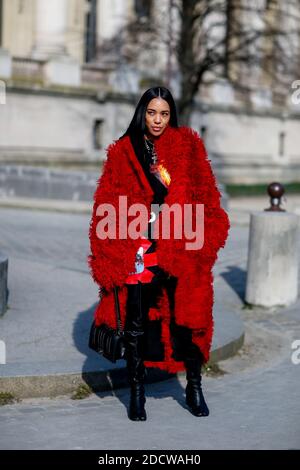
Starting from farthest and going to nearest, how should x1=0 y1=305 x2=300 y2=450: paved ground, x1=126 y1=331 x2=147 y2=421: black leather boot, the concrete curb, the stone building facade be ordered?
the stone building facade, the concrete curb, x1=126 y1=331 x2=147 y2=421: black leather boot, x1=0 y1=305 x2=300 y2=450: paved ground

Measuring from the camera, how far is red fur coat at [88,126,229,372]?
18.2 ft

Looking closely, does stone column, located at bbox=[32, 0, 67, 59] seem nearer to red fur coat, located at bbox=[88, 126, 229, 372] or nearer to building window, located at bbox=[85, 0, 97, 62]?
building window, located at bbox=[85, 0, 97, 62]

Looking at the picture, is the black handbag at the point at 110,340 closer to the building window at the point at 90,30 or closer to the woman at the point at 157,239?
the woman at the point at 157,239

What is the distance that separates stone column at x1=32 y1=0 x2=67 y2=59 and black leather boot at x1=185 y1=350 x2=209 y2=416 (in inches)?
1001

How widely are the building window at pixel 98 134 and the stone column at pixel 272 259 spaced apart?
2298cm

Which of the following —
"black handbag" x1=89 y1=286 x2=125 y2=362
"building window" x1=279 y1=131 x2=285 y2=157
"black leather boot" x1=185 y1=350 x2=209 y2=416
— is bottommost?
"building window" x1=279 y1=131 x2=285 y2=157

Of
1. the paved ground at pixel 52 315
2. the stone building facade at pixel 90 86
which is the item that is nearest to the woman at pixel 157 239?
the paved ground at pixel 52 315

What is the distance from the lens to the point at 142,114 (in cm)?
565

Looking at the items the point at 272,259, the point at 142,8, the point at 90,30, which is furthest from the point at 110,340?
the point at 142,8

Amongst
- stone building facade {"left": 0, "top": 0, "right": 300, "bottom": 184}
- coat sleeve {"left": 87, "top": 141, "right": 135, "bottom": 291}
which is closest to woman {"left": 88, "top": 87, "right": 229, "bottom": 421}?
coat sleeve {"left": 87, "top": 141, "right": 135, "bottom": 291}

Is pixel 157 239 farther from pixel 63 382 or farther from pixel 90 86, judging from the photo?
pixel 90 86
